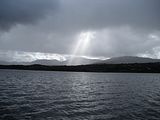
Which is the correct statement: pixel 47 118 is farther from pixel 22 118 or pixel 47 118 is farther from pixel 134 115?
pixel 134 115

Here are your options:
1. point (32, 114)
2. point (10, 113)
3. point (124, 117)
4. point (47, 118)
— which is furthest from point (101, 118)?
point (10, 113)

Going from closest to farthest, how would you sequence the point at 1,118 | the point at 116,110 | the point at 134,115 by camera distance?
1. the point at 1,118
2. the point at 134,115
3. the point at 116,110

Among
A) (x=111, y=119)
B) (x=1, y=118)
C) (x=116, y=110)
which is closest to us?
(x=1, y=118)

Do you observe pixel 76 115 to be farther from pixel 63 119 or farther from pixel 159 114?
pixel 159 114

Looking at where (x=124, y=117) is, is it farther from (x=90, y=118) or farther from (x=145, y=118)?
(x=90, y=118)

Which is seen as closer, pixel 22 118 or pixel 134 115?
pixel 22 118

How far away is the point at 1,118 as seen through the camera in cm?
2464

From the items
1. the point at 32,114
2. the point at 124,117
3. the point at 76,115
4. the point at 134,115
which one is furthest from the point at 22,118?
the point at 134,115

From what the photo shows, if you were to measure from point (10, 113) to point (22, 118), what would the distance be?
3.41m

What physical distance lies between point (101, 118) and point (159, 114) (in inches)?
413

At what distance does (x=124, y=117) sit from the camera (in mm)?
27906

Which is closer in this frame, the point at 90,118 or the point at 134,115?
the point at 90,118

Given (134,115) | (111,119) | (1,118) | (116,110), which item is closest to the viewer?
(1,118)

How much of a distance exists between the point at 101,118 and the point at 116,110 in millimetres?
6508
